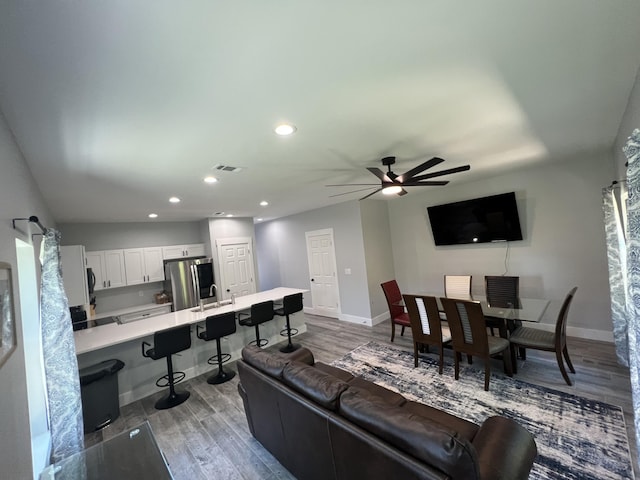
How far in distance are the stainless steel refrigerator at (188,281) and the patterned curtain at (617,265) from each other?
6380 millimetres

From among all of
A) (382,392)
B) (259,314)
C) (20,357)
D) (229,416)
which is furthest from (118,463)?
(259,314)

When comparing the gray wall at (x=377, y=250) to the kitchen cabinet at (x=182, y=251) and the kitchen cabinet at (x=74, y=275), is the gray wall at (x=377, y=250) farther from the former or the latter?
the kitchen cabinet at (x=74, y=275)

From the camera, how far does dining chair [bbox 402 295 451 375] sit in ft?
11.2

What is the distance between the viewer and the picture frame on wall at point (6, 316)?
1.24 meters

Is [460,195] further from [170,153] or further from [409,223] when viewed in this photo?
[170,153]

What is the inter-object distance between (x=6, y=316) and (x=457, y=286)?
5.28 meters

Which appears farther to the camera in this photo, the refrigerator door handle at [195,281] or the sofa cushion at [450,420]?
the refrigerator door handle at [195,281]

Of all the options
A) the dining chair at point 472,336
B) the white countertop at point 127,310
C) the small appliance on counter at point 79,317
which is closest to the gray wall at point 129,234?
the white countertop at point 127,310

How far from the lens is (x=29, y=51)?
1.08 meters

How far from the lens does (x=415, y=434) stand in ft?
4.27

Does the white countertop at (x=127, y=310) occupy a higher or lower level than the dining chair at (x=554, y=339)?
higher

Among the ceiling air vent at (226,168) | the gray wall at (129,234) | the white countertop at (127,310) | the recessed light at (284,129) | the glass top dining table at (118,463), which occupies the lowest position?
the glass top dining table at (118,463)

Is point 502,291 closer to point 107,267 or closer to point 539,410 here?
point 539,410

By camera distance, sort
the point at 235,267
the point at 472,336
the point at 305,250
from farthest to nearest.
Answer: the point at 305,250 → the point at 235,267 → the point at 472,336
